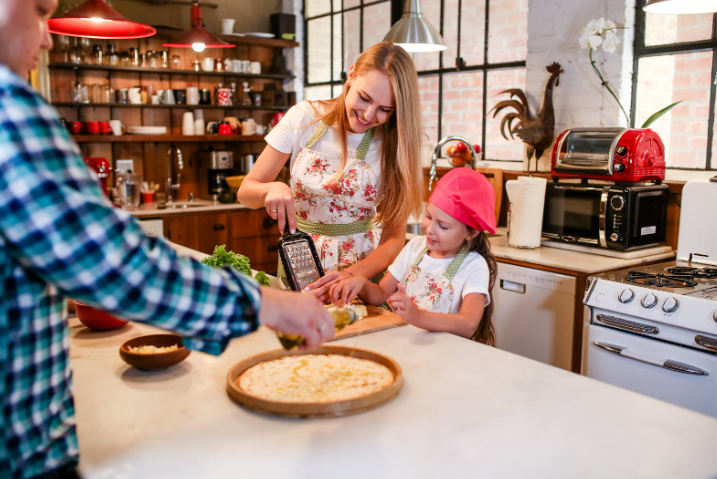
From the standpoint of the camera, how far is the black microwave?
10.3 ft

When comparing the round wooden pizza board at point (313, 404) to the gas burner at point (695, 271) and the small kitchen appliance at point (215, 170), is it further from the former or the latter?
the small kitchen appliance at point (215, 170)

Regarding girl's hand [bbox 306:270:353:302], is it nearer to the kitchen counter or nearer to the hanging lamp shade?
the hanging lamp shade

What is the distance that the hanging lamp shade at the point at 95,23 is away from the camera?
2596mm

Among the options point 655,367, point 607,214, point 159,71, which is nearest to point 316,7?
point 159,71

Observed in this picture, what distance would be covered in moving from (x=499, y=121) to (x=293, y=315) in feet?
12.6

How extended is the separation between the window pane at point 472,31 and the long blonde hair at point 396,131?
8.49 feet

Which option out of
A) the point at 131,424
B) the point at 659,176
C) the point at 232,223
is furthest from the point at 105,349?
the point at 232,223

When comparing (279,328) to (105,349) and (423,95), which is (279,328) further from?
(423,95)

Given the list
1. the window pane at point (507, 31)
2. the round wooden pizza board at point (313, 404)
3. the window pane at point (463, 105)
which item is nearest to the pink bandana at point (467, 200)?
the round wooden pizza board at point (313, 404)

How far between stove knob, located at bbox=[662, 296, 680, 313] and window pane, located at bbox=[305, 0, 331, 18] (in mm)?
4634

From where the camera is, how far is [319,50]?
6.33 m

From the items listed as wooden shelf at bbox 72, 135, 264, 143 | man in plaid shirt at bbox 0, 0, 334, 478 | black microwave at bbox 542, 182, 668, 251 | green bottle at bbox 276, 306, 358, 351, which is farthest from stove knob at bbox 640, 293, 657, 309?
wooden shelf at bbox 72, 135, 264, 143

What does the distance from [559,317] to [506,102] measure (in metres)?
1.52

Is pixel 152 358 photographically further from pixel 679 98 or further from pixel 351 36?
pixel 351 36
